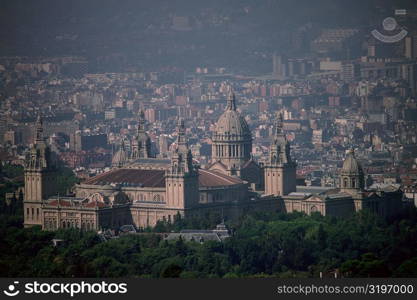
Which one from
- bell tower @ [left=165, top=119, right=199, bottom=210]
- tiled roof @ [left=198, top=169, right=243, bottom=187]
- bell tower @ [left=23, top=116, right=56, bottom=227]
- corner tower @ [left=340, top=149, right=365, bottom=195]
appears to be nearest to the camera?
bell tower @ [left=165, top=119, right=199, bottom=210]

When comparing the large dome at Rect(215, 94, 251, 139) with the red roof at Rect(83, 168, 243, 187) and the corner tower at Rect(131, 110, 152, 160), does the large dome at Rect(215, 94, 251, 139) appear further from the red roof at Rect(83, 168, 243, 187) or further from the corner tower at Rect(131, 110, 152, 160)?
the red roof at Rect(83, 168, 243, 187)

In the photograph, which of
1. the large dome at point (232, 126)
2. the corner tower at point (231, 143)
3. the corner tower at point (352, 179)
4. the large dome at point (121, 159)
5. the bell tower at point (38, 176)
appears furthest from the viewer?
the large dome at point (121, 159)

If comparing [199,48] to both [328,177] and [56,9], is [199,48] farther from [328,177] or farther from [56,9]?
[328,177]

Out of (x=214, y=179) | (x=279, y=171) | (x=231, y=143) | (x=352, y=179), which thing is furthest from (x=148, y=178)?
(x=352, y=179)

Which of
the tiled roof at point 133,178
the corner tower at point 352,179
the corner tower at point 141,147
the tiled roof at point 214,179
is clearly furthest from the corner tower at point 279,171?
the corner tower at point 141,147

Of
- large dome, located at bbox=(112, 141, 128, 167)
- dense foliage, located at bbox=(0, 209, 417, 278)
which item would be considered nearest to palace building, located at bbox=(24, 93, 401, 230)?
large dome, located at bbox=(112, 141, 128, 167)

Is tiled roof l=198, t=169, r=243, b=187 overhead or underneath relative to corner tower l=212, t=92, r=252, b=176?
underneath

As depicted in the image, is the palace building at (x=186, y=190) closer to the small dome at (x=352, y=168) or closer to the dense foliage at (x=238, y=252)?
the small dome at (x=352, y=168)
